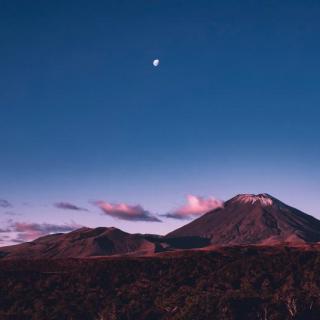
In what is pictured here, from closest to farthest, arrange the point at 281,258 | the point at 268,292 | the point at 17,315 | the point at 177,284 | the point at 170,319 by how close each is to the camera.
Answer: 1. the point at 170,319
2. the point at 17,315
3. the point at 268,292
4. the point at 177,284
5. the point at 281,258

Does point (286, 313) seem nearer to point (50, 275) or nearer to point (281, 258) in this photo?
point (281, 258)

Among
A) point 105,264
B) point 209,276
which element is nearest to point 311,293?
point 209,276

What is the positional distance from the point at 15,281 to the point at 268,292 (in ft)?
169

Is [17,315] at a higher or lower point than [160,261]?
lower

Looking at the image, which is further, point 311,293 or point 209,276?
point 209,276

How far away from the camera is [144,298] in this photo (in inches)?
3745

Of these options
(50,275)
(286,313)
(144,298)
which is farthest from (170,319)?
(50,275)

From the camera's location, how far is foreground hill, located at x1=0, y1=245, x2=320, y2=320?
8775cm

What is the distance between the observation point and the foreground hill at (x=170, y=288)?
Answer: 288ft

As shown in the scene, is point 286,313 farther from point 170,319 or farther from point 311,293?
point 170,319

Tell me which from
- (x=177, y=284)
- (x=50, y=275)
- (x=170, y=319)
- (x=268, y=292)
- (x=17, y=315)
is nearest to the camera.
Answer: (x=170, y=319)

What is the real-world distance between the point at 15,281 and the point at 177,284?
33.8 m

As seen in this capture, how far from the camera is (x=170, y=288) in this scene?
3991 inches

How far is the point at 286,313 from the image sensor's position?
86250 millimetres
